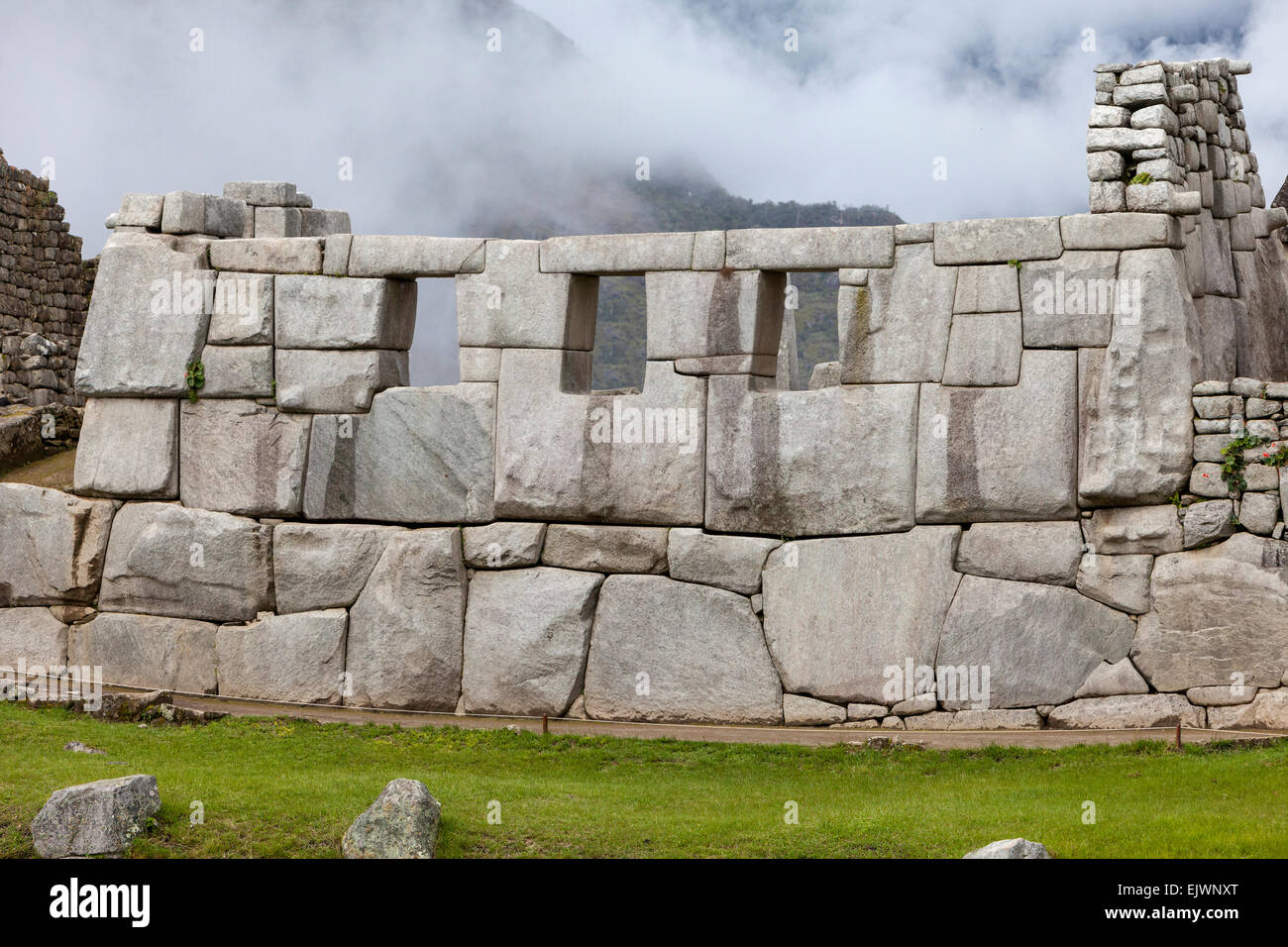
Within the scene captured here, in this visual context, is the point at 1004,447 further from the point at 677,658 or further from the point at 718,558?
the point at 677,658

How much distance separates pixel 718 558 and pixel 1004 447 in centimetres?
223

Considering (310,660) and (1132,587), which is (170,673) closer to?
(310,660)

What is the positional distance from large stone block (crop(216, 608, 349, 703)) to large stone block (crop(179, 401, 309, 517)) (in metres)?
0.92

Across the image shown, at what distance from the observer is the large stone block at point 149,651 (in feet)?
40.6

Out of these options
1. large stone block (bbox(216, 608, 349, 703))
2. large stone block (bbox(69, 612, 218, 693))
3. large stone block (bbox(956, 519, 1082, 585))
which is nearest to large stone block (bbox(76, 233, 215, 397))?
large stone block (bbox(69, 612, 218, 693))

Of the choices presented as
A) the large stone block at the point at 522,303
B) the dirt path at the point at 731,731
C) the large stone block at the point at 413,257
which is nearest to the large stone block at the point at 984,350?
the dirt path at the point at 731,731

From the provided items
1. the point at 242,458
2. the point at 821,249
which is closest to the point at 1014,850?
the point at 821,249

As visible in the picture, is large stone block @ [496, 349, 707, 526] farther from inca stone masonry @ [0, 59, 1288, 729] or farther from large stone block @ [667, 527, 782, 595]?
large stone block @ [667, 527, 782, 595]

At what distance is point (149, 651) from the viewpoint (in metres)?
12.5

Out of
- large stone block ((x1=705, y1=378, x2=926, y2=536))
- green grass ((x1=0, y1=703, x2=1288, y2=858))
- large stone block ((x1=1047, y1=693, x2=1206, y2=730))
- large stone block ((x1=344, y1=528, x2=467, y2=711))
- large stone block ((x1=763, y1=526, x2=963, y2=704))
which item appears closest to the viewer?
green grass ((x1=0, y1=703, x2=1288, y2=858))

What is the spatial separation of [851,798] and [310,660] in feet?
16.7

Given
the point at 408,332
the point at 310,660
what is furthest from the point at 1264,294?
the point at 310,660

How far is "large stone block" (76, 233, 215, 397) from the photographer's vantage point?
12492 mm
